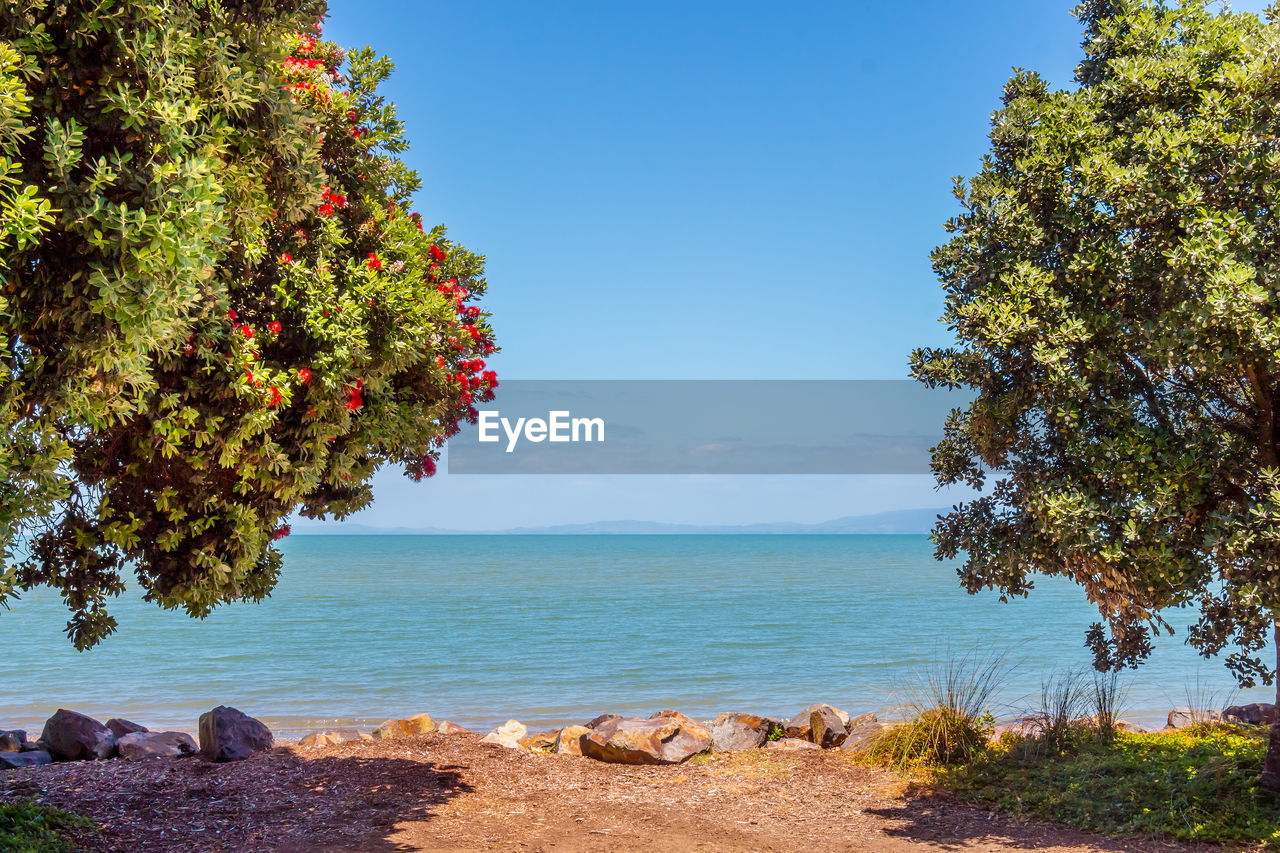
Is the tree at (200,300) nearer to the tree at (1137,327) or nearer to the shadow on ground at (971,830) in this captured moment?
the tree at (1137,327)

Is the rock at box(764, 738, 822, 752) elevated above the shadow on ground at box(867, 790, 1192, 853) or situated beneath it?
situated beneath

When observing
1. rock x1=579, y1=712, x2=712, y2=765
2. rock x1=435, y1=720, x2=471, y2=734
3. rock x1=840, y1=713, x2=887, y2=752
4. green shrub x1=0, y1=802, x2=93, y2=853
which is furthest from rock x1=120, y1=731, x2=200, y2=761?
rock x1=840, y1=713, x2=887, y2=752

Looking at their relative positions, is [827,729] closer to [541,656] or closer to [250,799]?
[250,799]

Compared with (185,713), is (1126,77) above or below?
above

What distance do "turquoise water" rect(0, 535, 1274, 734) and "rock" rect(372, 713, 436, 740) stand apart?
4303mm

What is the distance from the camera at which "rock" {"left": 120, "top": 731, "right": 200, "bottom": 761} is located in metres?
11.8

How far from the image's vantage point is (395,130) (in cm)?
750

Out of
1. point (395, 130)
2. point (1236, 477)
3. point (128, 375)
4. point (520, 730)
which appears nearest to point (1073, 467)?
point (1236, 477)

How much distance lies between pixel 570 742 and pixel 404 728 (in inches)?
109

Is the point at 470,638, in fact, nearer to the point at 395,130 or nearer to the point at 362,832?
the point at 362,832

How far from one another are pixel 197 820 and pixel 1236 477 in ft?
35.4

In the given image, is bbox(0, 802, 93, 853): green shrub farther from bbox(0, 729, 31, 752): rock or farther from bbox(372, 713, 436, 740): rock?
bbox(0, 729, 31, 752): rock

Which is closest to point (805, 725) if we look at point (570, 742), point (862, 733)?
point (862, 733)

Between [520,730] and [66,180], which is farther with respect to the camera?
[520,730]
